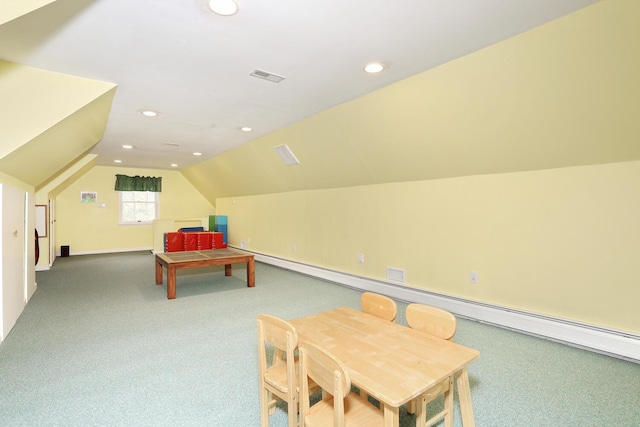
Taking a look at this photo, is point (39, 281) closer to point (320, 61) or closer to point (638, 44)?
point (320, 61)

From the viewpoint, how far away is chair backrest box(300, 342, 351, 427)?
1146mm

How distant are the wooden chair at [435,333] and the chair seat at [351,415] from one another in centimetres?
25

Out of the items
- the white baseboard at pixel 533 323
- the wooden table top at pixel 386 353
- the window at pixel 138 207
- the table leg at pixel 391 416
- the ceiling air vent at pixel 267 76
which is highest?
the ceiling air vent at pixel 267 76

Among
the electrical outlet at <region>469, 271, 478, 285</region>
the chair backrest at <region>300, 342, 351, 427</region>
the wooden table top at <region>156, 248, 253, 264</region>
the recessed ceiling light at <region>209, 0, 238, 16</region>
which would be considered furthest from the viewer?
the wooden table top at <region>156, 248, 253, 264</region>

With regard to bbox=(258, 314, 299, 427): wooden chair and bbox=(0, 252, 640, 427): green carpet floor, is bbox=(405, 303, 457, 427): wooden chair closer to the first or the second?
bbox=(0, 252, 640, 427): green carpet floor

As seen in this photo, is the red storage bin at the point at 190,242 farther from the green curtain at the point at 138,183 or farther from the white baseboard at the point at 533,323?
the white baseboard at the point at 533,323

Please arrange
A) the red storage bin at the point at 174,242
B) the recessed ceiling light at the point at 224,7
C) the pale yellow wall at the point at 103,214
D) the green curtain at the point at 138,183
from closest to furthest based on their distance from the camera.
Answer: the recessed ceiling light at the point at 224,7, the red storage bin at the point at 174,242, the pale yellow wall at the point at 103,214, the green curtain at the point at 138,183

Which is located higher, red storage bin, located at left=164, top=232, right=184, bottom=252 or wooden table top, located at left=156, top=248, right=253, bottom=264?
red storage bin, located at left=164, top=232, right=184, bottom=252

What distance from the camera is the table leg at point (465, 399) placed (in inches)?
63.9

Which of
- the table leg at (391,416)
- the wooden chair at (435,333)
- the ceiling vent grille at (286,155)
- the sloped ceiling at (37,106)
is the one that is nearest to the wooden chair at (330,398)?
the table leg at (391,416)

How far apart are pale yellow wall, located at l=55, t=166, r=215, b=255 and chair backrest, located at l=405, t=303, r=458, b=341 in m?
8.80

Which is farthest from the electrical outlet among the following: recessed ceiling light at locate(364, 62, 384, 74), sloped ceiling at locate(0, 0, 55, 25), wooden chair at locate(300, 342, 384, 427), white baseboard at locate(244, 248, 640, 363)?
sloped ceiling at locate(0, 0, 55, 25)

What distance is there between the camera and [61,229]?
7.89 meters

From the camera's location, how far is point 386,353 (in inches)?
57.8
